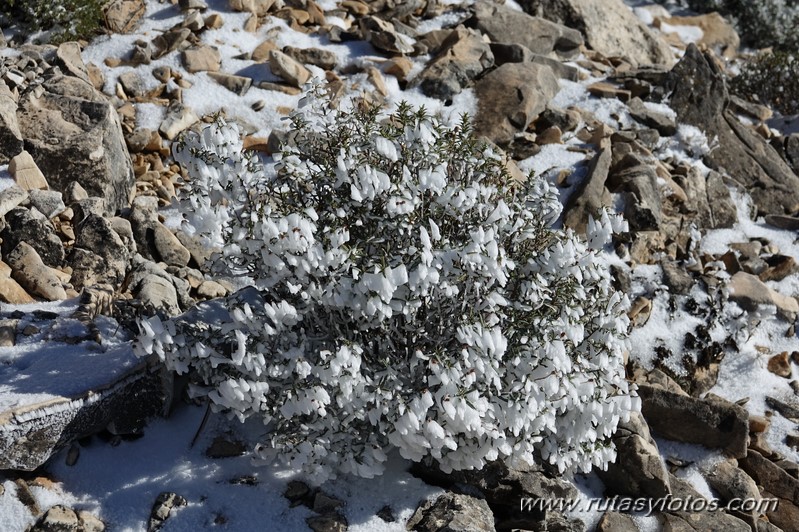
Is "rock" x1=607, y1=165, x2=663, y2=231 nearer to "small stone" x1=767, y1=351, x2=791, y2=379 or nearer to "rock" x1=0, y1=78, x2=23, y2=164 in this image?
"small stone" x1=767, y1=351, x2=791, y2=379

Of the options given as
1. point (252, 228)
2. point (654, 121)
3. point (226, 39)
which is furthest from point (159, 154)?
point (654, 121)

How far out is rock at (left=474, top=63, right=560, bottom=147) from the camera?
885 centimetres

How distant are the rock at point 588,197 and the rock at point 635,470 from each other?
233cm

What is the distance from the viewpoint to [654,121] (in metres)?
9.73

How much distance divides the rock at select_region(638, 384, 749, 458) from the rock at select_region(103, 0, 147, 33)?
668cm

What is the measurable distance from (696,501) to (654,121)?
4.97m

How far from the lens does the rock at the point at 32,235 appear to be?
6.43 m

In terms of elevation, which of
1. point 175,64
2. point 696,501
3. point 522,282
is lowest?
point 696,501

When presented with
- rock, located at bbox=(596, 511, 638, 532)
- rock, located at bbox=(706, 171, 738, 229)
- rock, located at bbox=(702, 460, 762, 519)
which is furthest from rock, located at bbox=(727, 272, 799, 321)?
rock, located at bbox=(596, 511, 638, 532)

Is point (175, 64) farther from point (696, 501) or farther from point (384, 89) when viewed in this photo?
point (696, 501)

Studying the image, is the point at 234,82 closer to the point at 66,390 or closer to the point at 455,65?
the point at 455,65

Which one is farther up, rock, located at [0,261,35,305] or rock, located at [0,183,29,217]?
rock, located at [0,183,29,217]

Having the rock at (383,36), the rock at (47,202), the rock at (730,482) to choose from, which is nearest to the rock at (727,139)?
the rock at (383,36)

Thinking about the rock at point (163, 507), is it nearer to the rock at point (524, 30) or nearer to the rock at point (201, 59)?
the rock at point (201, 59)
